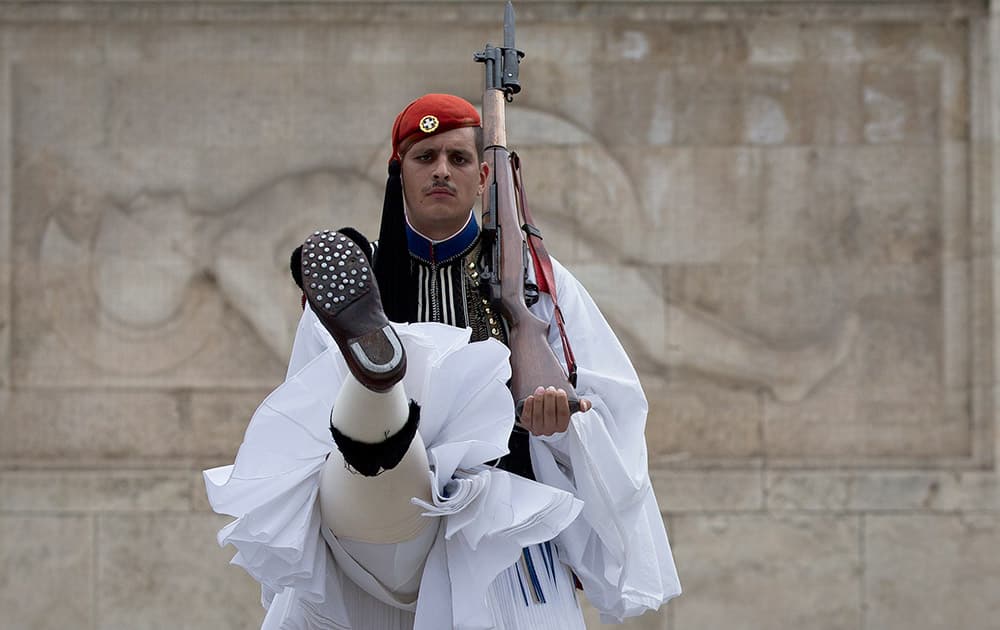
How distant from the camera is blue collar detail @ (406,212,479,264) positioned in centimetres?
474

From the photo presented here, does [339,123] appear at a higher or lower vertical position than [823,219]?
higher

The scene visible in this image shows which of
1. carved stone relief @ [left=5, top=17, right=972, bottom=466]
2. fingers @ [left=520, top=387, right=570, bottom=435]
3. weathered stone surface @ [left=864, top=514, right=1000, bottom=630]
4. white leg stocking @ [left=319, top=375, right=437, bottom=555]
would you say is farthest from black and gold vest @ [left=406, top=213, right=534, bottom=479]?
weathered stone surface @ [left=864, top=514, right=1000, bottom=630]

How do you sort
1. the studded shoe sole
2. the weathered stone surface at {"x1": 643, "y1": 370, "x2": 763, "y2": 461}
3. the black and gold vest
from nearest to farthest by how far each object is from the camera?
the studded shoe sole → the black and gold vest → the weathered stone surface at {"x1": 643, "y1": 370, "x2": 763, "y2": 461}

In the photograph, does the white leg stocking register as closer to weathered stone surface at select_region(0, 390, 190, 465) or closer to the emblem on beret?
the emblem on beret

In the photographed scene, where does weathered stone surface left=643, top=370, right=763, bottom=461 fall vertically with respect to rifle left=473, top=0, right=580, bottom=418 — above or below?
below

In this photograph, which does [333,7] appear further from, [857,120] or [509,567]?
[509,567]

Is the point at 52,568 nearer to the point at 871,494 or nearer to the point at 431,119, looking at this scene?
the point at 871,494

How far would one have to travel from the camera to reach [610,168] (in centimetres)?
922

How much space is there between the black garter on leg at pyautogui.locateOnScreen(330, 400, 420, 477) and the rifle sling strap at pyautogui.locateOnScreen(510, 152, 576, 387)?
787 mm

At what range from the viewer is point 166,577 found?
8992 millimetres

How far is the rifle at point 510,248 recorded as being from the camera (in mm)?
4426

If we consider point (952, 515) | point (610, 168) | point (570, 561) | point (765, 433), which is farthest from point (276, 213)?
point (570, 561)

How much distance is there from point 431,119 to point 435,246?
375 mm

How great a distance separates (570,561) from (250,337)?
4.89 m
